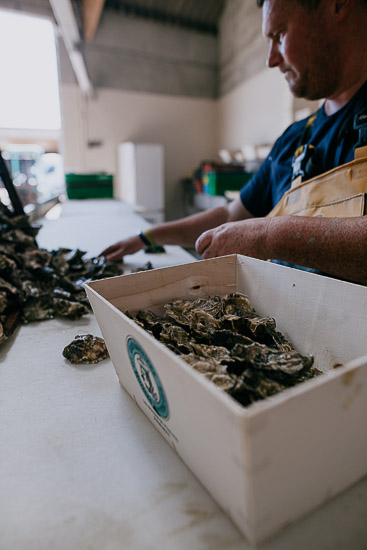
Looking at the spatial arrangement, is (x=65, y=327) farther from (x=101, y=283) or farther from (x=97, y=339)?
(x=101, y=283)

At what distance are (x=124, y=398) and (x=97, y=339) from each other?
0.22m

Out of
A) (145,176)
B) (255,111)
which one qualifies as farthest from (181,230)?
(255,111)

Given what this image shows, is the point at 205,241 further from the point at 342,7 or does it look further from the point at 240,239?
the point at 342,7

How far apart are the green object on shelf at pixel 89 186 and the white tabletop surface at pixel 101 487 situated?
4.53 meters

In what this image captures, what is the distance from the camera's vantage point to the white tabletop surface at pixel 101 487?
39 centimetres

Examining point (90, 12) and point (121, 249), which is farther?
point (90, 12)

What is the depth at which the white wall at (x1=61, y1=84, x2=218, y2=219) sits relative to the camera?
660cm

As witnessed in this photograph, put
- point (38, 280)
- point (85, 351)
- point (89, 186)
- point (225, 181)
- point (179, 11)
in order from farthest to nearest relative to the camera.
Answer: point (179, 11)
point (225, 181)
point (89, 186)
point (38, 280)
point (85, 351)

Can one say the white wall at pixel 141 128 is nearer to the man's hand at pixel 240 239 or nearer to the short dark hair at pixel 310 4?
the short dark hair at pixel 310 4

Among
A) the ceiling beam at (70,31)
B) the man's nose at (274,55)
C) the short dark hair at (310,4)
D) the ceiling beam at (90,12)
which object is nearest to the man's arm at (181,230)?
the man's nose at (274,55)

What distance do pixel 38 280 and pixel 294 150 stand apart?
1189mm

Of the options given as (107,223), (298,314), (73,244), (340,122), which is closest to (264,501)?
(298,314)

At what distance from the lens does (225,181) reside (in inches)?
204

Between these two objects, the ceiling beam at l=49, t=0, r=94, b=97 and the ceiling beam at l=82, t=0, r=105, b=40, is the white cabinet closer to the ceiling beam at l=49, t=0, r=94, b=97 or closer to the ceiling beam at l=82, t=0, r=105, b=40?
the ceiling beam at l=49, t=0, r=94, b=97
